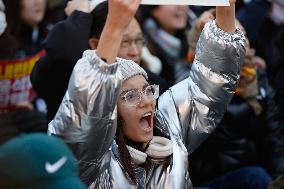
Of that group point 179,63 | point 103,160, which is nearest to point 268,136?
point 179,63

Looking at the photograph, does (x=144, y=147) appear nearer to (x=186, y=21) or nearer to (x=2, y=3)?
(x=2, y=3)

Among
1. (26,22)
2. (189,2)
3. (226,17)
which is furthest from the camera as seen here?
(26,22)

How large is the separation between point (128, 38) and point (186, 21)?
186 cm

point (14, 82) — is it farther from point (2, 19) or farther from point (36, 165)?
point (36, 165)

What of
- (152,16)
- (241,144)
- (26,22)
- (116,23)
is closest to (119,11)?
(116,23)

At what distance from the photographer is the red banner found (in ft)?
15.5

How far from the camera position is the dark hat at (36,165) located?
6.69ft

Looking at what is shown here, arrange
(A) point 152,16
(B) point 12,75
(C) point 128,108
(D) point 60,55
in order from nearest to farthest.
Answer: (C) point 128,108
(D) point 60,55
(B) point 12,75
(A) point 152,16

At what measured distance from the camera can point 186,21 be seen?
599cm

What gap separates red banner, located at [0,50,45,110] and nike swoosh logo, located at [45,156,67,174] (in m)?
2.53

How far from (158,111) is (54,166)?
1293 mm

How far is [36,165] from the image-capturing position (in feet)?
6.84

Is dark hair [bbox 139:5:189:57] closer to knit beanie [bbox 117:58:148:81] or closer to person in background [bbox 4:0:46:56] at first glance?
person in background [bbox 4:0:46:56]

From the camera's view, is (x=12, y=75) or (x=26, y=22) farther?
(x=26, y=22)
